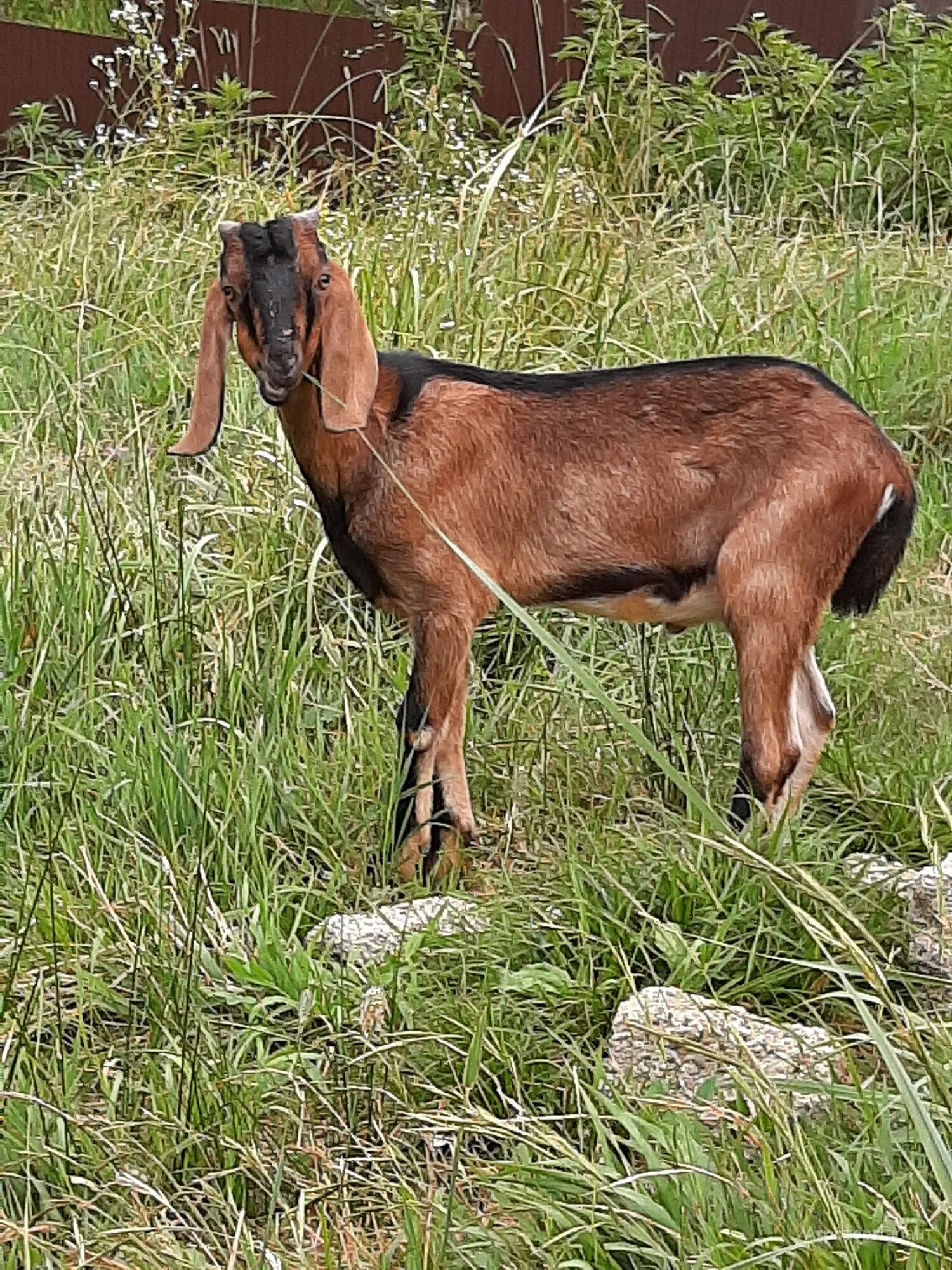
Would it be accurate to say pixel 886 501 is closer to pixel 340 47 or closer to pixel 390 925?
pixel 390 925

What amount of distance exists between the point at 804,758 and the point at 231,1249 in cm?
160

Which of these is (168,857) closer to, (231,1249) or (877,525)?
(231,1249)

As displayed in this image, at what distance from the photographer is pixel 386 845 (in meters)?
3.55

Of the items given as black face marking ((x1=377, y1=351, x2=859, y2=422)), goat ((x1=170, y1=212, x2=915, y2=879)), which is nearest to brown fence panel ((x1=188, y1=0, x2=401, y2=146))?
black face marking ((x1=377, y1=351, x2=859, y2=422))

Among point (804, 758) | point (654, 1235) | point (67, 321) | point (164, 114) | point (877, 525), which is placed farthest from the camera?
point (164, 114)

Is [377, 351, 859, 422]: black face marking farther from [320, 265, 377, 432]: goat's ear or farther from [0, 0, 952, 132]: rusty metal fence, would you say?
[0, 0, 952, 132]: rusty metal fence

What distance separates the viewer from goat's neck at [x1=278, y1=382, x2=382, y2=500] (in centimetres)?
328

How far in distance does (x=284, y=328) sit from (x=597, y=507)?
713 millimetres

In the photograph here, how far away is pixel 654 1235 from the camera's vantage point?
2316 millimetres

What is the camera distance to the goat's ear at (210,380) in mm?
3158

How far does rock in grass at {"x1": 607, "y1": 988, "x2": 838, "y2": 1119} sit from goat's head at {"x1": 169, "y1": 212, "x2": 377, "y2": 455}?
114 cm

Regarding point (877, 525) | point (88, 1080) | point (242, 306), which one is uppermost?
point (242, 306)

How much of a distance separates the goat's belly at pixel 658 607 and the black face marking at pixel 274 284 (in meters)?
0.80

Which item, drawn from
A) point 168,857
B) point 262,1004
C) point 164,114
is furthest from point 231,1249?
point 164,114
